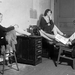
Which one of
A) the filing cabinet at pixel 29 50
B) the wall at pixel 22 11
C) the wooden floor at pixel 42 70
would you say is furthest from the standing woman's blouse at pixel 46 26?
the wooden floor at pixel 42 70

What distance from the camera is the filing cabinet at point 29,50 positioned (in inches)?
138

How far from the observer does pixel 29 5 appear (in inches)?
175

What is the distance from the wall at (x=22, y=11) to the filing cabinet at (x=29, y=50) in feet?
1.88

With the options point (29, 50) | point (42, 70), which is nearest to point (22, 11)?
point (29, 50)

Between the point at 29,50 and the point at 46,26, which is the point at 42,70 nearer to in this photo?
the point at 29,50

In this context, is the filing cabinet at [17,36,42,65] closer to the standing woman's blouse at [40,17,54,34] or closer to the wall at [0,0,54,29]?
the wall at [0,0,54,29]

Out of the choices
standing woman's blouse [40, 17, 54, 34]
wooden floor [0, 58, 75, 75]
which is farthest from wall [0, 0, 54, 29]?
wooden floor [0, 58, 75, 75]

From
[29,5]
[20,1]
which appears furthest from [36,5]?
[20,1]

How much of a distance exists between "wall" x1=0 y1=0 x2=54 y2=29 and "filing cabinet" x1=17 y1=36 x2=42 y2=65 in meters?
0.57

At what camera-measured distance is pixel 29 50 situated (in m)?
3.57

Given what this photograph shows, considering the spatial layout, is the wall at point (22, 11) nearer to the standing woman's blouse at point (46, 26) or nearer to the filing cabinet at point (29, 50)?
the standing woman's blouse at point (46, 26)

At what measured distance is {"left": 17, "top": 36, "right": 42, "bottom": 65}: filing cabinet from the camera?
3.51m

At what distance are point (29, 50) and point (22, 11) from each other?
4.20 feet

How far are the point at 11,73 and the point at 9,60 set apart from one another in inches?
30.0
